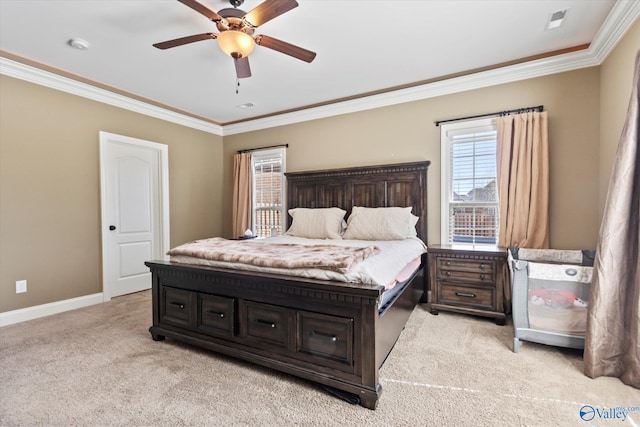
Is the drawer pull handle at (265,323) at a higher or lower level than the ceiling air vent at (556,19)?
lower

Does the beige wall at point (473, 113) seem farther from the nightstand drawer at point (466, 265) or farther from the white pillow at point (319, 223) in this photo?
the white pillow at point (319, 223)

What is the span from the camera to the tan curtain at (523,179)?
3.01 meters

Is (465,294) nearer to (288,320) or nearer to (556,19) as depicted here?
(288,320)

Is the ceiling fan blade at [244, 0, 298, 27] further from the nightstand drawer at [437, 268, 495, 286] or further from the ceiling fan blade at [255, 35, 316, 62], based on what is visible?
the nightstand drawer at [437, 268, 495, 286]

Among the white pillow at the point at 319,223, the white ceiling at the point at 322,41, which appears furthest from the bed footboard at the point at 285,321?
the white ceiling at the point at 322,41

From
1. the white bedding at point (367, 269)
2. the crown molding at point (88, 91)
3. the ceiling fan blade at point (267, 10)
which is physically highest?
the crown molding at point (88, 91)

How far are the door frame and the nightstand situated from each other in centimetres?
362

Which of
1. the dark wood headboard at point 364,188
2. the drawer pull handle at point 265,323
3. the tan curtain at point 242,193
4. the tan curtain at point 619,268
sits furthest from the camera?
the tan curtain at point 242,193

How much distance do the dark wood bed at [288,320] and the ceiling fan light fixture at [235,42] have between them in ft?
5.62

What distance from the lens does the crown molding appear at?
9.94 ft

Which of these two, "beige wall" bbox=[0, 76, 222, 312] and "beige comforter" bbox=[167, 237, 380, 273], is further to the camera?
"beige wall" bbox=[0, 76, 222, 312]

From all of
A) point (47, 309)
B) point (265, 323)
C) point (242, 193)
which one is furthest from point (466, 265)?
point (47, 309)

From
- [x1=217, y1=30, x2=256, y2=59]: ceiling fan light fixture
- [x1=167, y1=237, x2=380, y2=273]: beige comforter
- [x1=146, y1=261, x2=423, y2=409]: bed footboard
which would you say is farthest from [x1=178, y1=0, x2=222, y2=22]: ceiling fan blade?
[x1=146, y1=261, x2=423, y2=409]: bed footboard

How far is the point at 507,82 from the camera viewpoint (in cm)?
327
